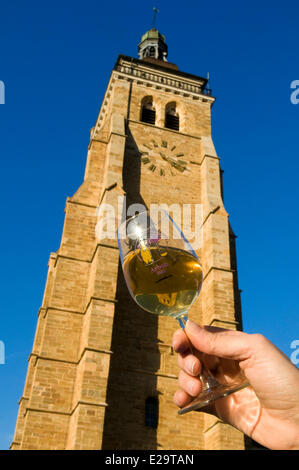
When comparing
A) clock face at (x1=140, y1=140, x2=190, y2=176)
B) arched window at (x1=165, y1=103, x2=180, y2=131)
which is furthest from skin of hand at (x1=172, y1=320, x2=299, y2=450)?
arched window at (x1=165, y1=103, x2=180, y2=131)

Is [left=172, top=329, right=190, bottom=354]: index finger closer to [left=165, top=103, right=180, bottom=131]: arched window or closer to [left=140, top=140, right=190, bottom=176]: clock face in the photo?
[left=140, top=140, right=190, bottom=176]: clock face

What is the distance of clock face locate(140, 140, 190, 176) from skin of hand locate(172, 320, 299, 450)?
15259 millimetres

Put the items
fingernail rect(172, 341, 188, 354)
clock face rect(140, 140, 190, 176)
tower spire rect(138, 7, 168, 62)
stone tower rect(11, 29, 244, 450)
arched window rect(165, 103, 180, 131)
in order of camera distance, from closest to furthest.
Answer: fingernail rect(172, 341, 188, 354) < stone tower rect(11, 29, 244, 450) < clock face rect(140, 140, 190, 176) < arched window rect(165, 103, 180, 131) < tower spire rect(138, 7, 168, 62)

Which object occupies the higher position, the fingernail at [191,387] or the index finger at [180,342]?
the index finger at [180,342]

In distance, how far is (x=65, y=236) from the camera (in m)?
14.5

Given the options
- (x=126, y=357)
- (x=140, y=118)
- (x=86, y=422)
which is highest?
(x=140, y=118)

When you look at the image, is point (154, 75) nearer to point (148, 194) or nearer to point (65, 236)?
point (148, 194)

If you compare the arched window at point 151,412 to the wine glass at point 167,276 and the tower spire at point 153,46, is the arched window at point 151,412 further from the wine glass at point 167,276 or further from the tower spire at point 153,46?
the tower spire at point 153,46

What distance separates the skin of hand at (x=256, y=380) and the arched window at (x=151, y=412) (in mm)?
11195

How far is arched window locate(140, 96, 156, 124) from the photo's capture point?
A: 1978 centimetres

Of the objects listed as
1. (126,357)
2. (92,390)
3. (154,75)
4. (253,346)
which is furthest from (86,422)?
(154,75)

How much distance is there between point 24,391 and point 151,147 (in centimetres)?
1088

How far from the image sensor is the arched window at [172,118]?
800 inches
